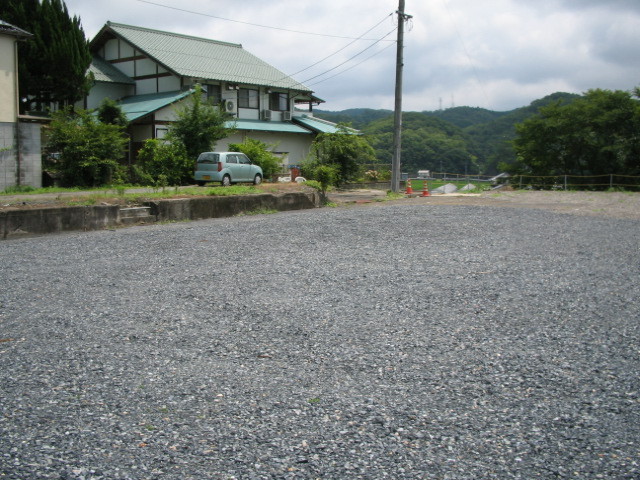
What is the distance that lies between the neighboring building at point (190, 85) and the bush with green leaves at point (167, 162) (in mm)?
2852

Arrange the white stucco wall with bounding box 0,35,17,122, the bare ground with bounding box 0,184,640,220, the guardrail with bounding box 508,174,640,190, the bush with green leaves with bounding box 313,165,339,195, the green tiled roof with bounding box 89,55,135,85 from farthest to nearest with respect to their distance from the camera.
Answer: the green tiled roof with bounding box 89,55,135,85 < the guardrail with bounding box 508,174,640,190 < the white stucco wall with bounding box 0,35,17,122 < the bush with green leaves with bounding box 313,165,339,195 < the bare ground with bounding box 0,184,640,220

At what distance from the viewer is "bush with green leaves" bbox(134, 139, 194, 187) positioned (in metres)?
23.5

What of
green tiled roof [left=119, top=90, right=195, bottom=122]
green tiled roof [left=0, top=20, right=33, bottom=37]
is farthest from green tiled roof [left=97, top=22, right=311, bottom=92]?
green tiled roof [left=0, top=20, right=33, bottom=37]

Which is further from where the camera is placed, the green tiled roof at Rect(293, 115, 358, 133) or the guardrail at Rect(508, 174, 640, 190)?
the green tiled roof at Rect(293, 115, 358, 133)

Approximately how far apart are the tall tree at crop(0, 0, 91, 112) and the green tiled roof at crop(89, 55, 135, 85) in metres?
5.29

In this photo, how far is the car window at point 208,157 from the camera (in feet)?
74.5

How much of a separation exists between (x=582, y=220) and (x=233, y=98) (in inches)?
915

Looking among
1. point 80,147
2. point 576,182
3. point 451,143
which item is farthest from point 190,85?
point 451,143

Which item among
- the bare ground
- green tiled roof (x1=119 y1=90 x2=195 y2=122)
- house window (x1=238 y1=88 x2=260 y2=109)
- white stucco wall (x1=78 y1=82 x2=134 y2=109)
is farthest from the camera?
house window (x1=238 y1=88 x2=260 y2=109)

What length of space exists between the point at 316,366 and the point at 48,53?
75.6ft

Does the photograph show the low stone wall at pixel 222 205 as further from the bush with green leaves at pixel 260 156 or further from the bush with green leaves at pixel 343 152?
the bush with green leaves at pixel 260 156

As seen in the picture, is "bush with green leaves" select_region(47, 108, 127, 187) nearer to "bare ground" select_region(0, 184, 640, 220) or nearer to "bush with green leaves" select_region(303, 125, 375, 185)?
"bare ground" select_region(0, 184, 640, 220)

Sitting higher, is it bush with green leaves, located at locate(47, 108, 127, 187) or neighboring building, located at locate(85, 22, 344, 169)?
neighboring building, located at locate(85, 22, 344, 169)

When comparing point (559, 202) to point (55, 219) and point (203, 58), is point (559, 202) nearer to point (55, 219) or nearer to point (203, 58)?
point (55, 219)
